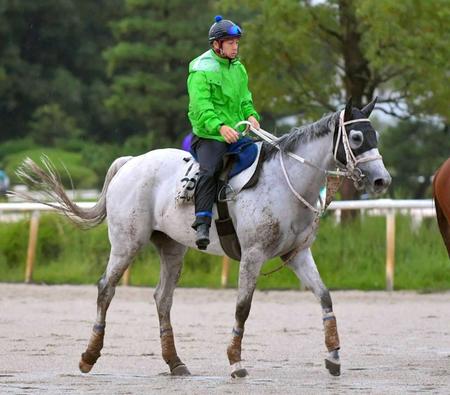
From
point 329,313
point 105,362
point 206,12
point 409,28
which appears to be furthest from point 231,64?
point 206,12

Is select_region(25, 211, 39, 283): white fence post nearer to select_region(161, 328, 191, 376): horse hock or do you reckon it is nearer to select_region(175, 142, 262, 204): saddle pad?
select_region(161, 328, 191, 376): horse hock

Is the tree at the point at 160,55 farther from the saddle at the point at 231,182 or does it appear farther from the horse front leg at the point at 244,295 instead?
the horse front leg at the point at 244,295

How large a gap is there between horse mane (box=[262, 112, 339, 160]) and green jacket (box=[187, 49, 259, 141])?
1.09 ft

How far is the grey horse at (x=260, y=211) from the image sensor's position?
9008mm

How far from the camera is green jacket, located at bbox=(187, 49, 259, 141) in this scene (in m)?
9.20

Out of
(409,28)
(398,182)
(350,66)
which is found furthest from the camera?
(398,182)

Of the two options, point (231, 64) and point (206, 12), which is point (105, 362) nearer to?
point (231, 64)

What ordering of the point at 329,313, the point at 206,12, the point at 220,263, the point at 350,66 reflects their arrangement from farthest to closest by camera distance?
the point at 206,12, the point at 350,66, the point at 220,263, the point at 329,313

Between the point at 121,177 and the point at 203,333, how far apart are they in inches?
111

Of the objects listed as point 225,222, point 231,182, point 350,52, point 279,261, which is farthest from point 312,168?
point 350,52

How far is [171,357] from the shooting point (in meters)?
9.54

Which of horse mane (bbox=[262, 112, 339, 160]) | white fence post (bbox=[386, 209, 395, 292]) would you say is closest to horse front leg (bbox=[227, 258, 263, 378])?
horse mane (bbox=[262, 112, 339, 160])

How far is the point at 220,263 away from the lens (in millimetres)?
17906

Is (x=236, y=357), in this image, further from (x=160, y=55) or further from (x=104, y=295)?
(x=160, y=55)
